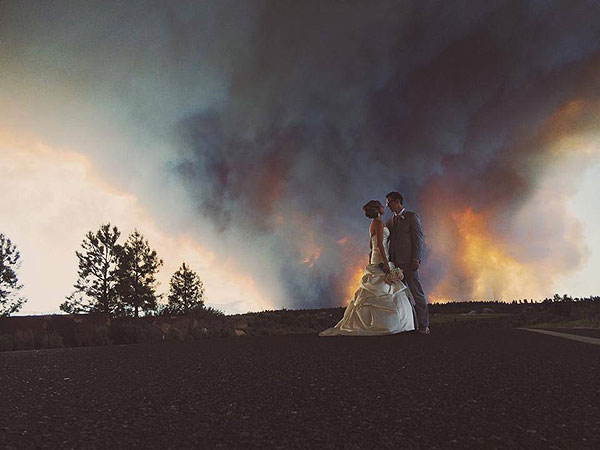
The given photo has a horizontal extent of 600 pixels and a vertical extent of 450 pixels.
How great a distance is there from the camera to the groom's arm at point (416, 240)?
364 inches

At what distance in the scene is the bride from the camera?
9086mm

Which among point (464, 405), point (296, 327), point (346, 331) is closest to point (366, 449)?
point (464, 405)

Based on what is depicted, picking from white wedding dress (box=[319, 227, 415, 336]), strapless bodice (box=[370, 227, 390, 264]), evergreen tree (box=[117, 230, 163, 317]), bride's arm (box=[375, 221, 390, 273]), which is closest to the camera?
white wedding dress (box=[319, 227, 415, 336])

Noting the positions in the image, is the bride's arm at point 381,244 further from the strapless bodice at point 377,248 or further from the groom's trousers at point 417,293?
the groom's trousers at point 417,293

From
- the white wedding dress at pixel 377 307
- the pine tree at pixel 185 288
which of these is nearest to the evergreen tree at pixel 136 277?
the pine tree at pixel 185 288

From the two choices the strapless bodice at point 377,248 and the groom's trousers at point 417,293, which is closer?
the groom's trousers at point 417,293

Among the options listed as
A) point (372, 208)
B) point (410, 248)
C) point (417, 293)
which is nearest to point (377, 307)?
point (417, 293)

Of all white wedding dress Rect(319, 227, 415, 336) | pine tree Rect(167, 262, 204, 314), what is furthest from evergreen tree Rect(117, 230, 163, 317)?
white wedding dress Rect(319, 227, 415, 336)

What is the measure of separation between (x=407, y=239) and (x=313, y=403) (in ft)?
22.9

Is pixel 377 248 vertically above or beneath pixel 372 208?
beneath

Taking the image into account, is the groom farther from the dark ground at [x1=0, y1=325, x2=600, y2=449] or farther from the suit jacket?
the dark ground at [x1=0, y1=325, x2=600, y2=449]

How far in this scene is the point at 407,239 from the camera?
9.36m

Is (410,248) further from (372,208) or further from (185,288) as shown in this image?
(185,288)

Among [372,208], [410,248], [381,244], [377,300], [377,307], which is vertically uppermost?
[372,208]
